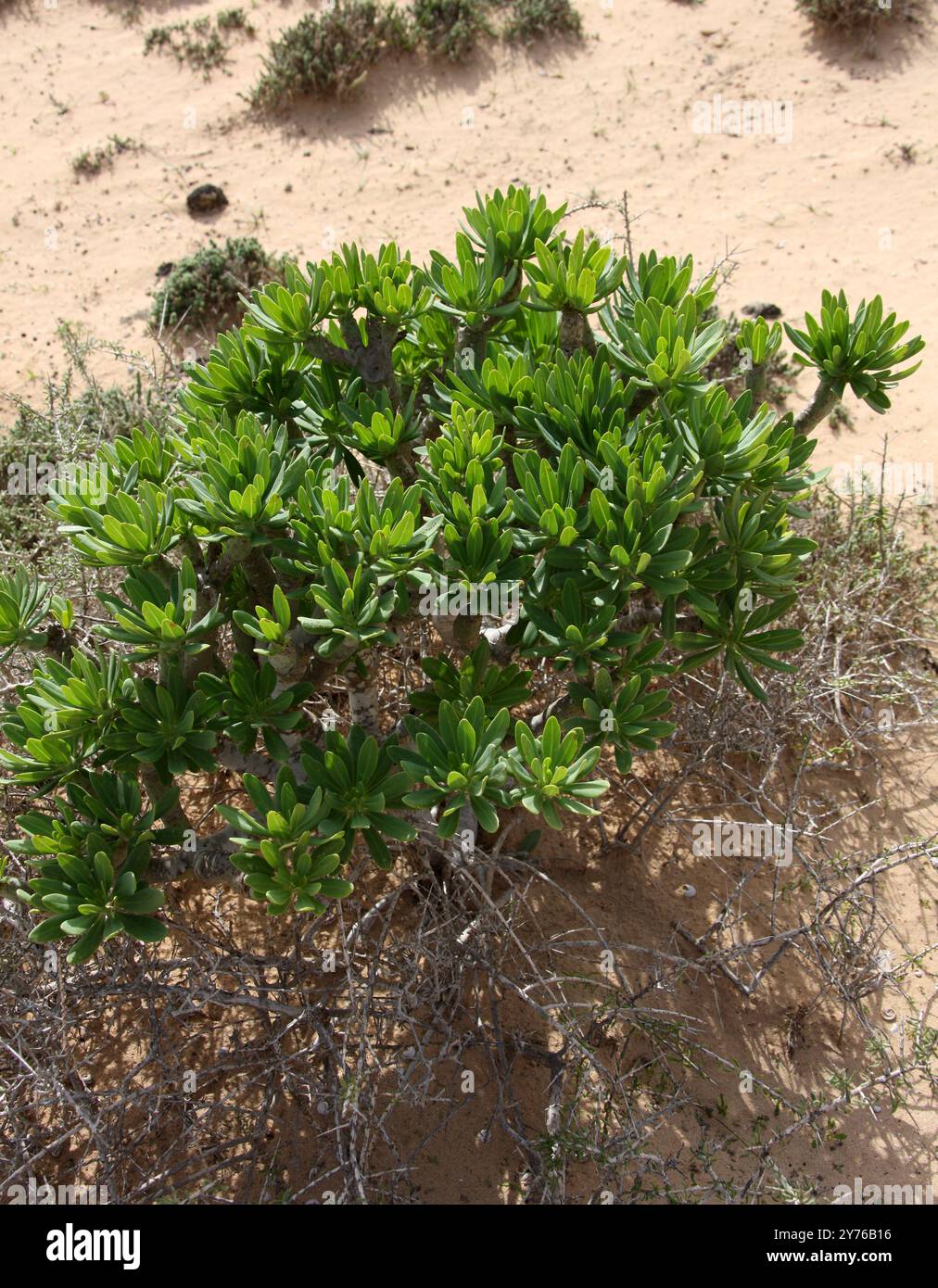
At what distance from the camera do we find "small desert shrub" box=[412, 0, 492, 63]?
7.60 meters

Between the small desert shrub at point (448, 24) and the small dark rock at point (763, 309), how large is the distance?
3.76m

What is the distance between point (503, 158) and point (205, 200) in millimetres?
2135

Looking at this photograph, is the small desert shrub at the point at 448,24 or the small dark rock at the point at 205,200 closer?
the small dark rock at the point at 205,200

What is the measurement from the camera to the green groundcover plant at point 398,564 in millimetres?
2096

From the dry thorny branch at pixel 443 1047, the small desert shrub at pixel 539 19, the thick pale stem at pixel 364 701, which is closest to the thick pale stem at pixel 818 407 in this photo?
the dry thorny branch at pixel 443 1047

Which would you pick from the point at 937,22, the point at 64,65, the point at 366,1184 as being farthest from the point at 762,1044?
the point at 64,65

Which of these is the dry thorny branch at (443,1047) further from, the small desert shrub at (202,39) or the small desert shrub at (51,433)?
the small desert shrub at (202,39)

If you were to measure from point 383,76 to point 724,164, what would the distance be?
2782 mm

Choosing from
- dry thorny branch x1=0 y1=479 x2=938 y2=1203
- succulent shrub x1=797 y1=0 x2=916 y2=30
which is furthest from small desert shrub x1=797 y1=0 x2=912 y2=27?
dry thorny branch x1=0 y1=479 x2=938 y2=1203

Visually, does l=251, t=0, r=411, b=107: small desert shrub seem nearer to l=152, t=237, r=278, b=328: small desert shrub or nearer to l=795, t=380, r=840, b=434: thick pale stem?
l=152, t=237, r=278, b=328: small desert shrub

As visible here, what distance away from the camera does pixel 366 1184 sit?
259 cm

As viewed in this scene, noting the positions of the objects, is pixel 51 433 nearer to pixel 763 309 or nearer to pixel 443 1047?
pixel 443 1047

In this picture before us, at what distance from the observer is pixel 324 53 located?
7.39 meters

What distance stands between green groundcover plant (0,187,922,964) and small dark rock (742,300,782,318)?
10.3 ft
